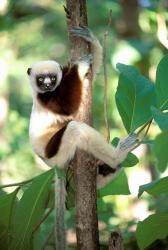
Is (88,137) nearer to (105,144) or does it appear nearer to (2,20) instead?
(105,144)

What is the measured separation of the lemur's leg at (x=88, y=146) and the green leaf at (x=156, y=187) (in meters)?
0.48

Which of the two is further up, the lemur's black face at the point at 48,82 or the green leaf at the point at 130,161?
the lemur's black face at the point at 48,82

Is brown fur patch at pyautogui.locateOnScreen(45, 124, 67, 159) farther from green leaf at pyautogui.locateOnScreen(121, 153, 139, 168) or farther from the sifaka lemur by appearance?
green leaf at pyautogui.locateOnScreen(121, 153, 139, 168)

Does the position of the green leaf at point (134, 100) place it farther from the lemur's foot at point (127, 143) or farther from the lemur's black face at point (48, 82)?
the lemur's black face at point (48, 82)

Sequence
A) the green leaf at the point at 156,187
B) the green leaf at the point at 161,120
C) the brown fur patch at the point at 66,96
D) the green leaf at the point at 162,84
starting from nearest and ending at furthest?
1. the green leaf at the point at 161,120
2. the green leaf at the point at 156,187
3. the green leaf at the point at 162,84
4. the brown fur patch at the point at 66,96

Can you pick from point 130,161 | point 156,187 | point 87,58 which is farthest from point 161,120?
point 130,161

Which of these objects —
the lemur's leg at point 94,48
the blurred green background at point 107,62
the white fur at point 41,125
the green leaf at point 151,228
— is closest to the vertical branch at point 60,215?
the green leaf at point 151,228

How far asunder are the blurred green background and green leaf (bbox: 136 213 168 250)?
37.0 inches

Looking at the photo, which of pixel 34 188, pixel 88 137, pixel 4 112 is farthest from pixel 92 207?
pixel 4 112

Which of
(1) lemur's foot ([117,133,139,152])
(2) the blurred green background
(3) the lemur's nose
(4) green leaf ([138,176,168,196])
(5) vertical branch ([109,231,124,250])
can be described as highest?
(2) the blurred green background

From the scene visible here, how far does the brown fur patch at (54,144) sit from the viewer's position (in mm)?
2816

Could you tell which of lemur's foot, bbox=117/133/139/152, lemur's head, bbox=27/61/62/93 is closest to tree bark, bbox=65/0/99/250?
lemur's foot, bbox=117/133/139/152

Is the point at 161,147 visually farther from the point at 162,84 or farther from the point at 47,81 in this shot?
the point at 47,81

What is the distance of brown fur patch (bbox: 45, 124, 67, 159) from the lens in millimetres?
2816
